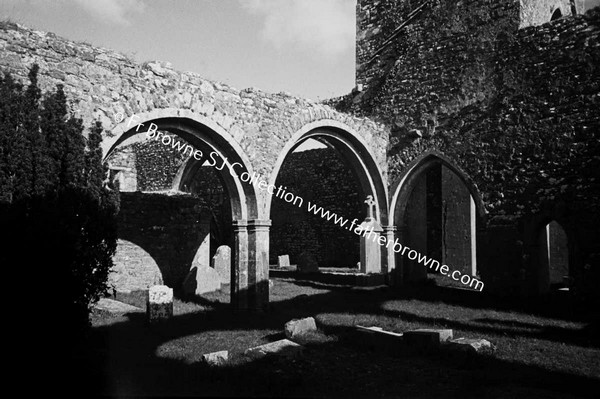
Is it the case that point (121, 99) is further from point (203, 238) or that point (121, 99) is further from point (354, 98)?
point (354, 98)

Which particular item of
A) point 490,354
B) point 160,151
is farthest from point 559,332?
point 160,151

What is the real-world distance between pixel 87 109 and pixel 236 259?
3.83 m

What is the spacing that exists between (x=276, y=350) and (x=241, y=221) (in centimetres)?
387

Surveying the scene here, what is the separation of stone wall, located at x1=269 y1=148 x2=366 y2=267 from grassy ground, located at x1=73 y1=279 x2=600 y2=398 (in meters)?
7.21

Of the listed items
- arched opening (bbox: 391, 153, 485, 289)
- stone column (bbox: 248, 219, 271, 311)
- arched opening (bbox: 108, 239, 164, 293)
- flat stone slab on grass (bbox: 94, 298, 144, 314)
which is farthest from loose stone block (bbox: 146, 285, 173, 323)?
arched opening (bbox: 391, 153, 485, 289)

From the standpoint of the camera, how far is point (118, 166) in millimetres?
17625

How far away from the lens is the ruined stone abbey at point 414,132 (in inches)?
293

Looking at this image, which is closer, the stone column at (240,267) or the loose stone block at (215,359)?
the loose stone block at (215,359)

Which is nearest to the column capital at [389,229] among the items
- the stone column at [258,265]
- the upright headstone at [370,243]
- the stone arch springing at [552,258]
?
the upright headstone at [370,243]

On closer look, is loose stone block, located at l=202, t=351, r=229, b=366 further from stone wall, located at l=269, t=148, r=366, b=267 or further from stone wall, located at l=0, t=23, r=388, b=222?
stone wall, located at l=269, t=148, r=366, b=267

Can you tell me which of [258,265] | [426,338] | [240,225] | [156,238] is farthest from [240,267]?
[426,338]

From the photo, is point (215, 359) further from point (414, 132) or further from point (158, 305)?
point (414, 132)

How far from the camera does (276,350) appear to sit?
5.39 meters

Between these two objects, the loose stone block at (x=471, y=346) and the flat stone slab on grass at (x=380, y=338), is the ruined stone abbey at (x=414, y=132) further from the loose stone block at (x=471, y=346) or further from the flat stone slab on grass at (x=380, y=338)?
the loose stone block at (x=471, y=346)
